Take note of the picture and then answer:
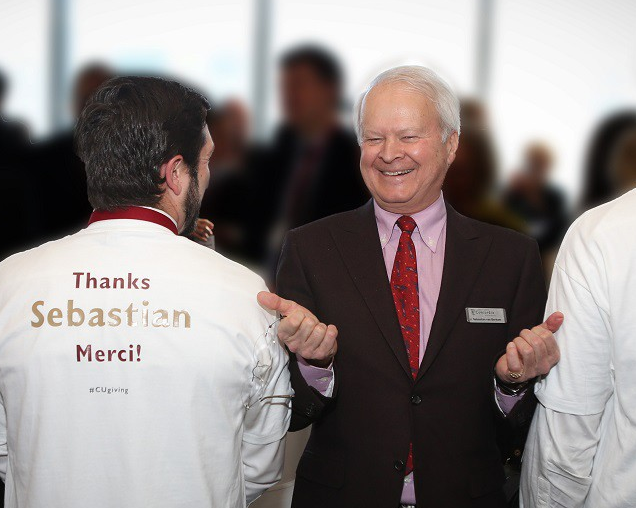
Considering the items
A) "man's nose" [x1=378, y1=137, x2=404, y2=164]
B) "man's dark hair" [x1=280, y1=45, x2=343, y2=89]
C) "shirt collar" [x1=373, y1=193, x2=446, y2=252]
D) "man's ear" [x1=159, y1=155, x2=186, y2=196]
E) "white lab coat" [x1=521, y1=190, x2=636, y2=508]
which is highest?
"man's dark hair" [x1=280, y1=45, x2=343, y2=89]

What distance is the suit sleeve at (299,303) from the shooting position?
5.91ft

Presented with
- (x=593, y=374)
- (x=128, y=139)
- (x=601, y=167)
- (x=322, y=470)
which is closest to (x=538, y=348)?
(x=593, y=374)

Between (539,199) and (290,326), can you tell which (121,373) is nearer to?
(290,326)

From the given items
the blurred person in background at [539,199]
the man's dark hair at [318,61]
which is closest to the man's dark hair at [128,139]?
the man's dark hair at [318,61]

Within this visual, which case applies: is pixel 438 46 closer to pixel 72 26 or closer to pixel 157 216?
pixel 72 26

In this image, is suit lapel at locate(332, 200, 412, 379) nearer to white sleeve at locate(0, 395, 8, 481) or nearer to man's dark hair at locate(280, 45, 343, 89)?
white sleeve at locate(0, 395, 8, 481)

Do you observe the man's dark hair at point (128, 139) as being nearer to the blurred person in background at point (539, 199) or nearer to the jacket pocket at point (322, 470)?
the jacket pocket at point (322, 470)

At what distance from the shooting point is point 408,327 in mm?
1916

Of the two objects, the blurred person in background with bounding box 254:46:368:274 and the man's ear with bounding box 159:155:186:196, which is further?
the blurred person in background with bounding box 254:46:368:274

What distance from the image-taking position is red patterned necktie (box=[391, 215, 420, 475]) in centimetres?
190

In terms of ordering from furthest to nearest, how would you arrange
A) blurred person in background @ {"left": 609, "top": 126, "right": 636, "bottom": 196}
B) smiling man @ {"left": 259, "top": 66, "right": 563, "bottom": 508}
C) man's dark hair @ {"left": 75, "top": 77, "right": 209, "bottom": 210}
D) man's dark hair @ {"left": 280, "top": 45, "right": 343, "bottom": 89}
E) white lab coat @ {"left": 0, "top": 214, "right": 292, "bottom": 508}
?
man's dark hair @ {"left": 280, "top": 45, "right": 343, "bottom": 89} < blurred person in background @ {"left": 609, "top": 126, "right": 636, "bottom": 196} < smiling man @ {"left": 259, "top": 66, "right": 563, "bottom": 508} < man's dark hair @ {"left": 75, "top": 77, "right": 209, "bottom": 210} < white lab coat @ {"left": 0, "top": 214, "right": 292, "bottom": 508}

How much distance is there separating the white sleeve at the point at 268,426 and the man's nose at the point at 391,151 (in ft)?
1.92

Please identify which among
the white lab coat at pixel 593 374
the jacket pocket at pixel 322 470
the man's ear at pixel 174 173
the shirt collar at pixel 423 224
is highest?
the man's ear at pixel 174 173

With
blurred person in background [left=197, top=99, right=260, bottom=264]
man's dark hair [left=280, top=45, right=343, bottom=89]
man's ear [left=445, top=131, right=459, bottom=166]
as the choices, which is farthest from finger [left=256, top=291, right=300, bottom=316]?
blurred person in background [left=197, top=99, right=260, bottom=264]
